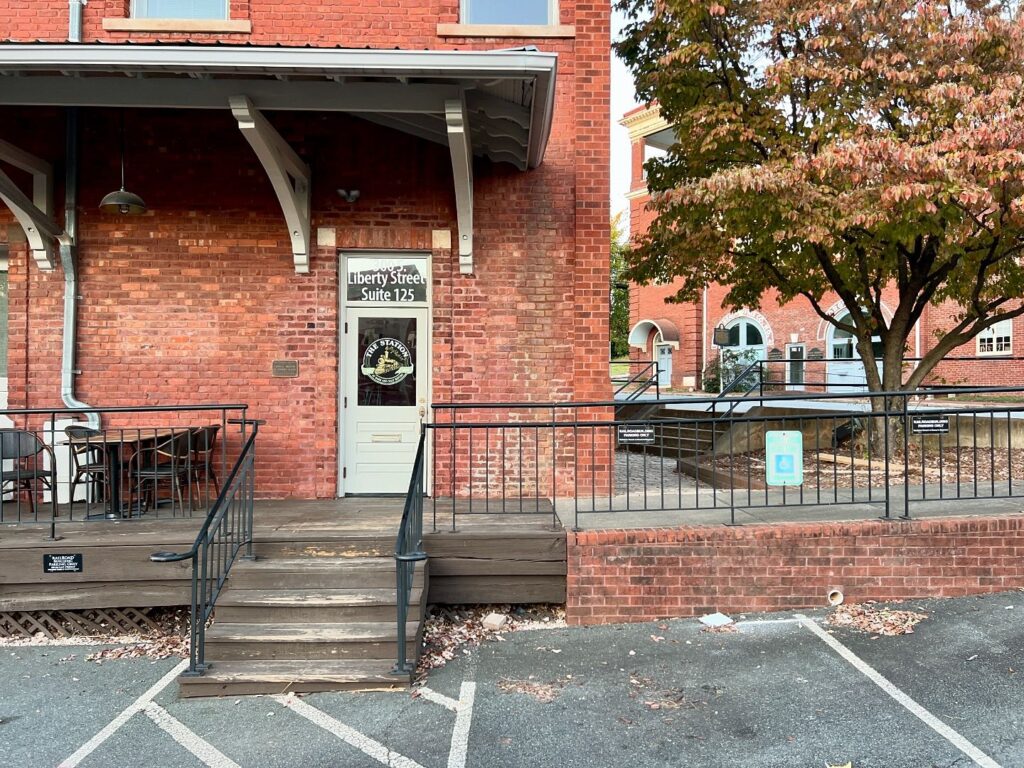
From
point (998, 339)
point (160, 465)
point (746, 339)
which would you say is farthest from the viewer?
point (746, 339)

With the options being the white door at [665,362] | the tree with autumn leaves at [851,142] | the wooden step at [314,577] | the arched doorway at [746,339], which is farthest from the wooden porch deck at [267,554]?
the white door at [665,362]

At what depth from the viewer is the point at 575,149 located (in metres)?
6.36

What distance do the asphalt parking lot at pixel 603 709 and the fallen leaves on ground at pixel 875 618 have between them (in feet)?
0.28

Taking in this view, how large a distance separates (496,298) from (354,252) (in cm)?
144

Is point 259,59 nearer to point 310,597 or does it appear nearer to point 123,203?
point 123,203

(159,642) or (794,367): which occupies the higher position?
(794,367)

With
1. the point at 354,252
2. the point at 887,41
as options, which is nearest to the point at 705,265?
the point at 887,41

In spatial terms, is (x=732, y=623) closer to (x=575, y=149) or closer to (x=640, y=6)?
(x=575, y=149)

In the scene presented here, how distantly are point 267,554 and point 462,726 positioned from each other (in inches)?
82.2

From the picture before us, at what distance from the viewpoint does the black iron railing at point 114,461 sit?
17.8 feet

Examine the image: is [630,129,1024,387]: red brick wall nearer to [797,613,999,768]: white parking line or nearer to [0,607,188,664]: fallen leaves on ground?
[797,613,999,768]: white parking line

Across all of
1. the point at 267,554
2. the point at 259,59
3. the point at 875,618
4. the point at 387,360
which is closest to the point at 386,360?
the point at 387,360

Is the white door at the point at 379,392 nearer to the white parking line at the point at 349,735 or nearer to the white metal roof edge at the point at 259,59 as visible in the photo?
the white metal roof edge at the point at 259,59

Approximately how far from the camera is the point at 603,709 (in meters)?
3.62
